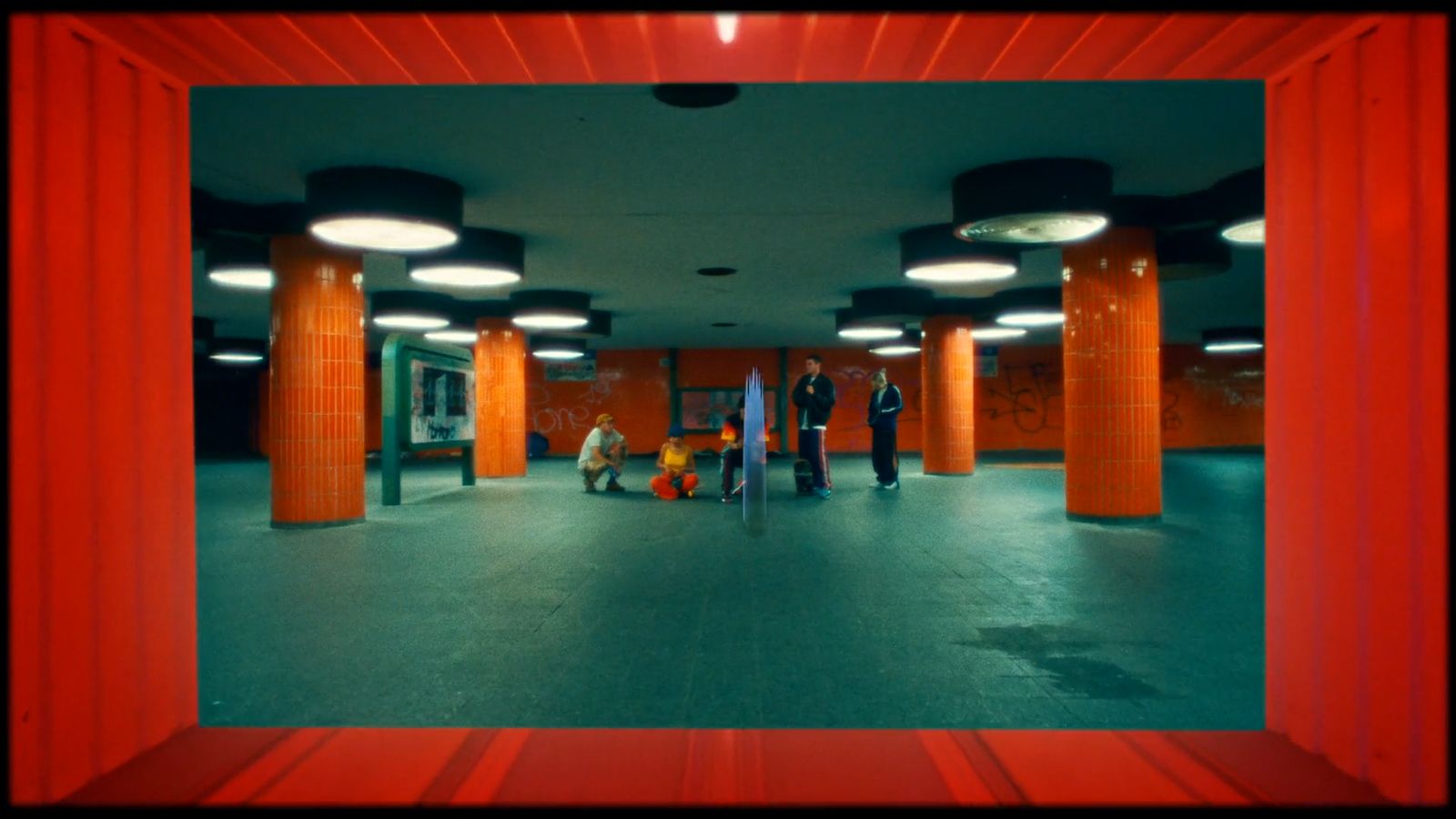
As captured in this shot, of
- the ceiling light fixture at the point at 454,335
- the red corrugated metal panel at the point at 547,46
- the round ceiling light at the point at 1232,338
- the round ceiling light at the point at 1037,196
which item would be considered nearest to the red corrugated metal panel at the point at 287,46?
the red corrugated metal panel at the point at 547,46

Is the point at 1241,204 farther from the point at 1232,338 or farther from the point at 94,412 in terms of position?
the point at 1232,338

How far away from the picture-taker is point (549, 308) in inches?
571

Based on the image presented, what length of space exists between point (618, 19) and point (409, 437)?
31.8 ft

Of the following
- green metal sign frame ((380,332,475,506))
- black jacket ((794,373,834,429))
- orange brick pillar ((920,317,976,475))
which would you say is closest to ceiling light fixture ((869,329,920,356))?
orange brick pillar ((920,317,976,475))

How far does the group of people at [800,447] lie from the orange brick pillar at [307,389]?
4079 mm


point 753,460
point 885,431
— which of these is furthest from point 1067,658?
point 885,431

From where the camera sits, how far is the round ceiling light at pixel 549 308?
14.5 meters

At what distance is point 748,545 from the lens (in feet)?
23.0

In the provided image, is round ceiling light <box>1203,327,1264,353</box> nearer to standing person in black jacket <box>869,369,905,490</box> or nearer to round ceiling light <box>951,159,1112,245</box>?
standing person in black jacket <box>869,369,905,490</box>

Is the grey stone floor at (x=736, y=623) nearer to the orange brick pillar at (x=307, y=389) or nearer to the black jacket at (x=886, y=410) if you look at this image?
the orange brick pillar at (x=307, y=389)

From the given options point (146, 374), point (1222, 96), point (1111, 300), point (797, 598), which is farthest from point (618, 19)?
point (1111, 300)

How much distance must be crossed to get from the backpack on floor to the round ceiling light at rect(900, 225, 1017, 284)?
3072mm

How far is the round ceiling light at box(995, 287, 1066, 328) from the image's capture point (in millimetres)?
14547

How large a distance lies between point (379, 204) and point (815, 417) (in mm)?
6329
